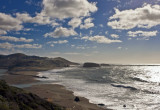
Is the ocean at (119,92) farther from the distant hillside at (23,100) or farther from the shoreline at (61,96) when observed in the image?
the distant hillside at (23,100)

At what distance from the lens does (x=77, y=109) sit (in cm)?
3225

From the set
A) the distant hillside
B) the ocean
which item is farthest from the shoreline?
the distant hillside

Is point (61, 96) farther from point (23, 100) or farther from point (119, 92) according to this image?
point (23, 100)

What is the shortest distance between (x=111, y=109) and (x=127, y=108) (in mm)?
3806

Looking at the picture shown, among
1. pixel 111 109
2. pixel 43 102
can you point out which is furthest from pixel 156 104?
pixel 43 102

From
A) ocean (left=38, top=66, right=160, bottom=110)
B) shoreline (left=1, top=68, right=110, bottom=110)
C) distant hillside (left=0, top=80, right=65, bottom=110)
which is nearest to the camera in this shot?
distant hillside (left=0, top=80, right=65, bottom=110)

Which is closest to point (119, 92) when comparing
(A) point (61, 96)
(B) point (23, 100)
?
(A) point (61, 96)

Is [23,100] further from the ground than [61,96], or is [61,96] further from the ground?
[23,100]

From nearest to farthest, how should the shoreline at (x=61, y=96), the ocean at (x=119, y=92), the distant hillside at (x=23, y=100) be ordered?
the distant hillside at (x=23, y=100) → the shoreline at (x=61, y=96) → the ocean at (x=119, y=92)

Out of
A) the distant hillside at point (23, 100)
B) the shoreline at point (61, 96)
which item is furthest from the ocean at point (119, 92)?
the distant hillside at point (23, 100)

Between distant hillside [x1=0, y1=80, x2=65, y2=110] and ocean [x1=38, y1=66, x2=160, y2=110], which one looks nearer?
distant hillside [x1=0, y1=80, x2=65, y2=110]

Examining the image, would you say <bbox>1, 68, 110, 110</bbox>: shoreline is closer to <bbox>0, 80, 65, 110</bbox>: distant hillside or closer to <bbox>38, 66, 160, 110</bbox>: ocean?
<bbox>38, 66, 160, 110</bbox>: ocean

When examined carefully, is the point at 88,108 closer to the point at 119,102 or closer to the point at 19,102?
the point at 119,102

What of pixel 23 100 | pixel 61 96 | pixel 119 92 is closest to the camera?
pixel 23 100
